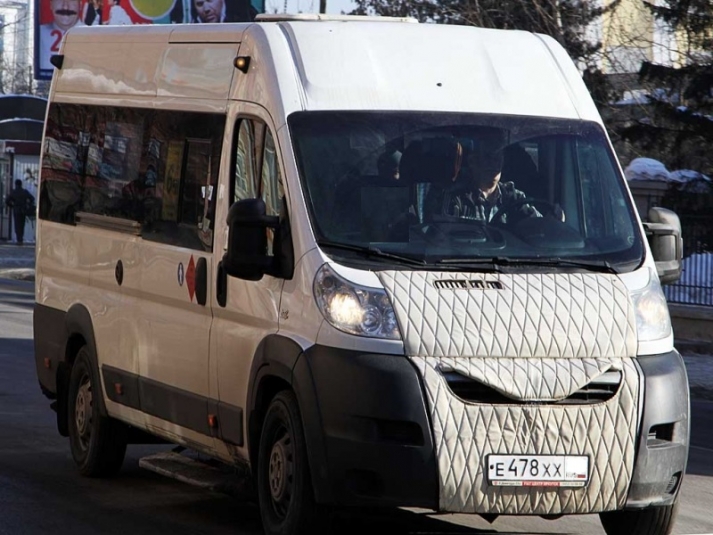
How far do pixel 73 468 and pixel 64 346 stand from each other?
2.50 feet

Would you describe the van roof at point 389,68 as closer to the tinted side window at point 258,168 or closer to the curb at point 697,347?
the tinted side window at point 258,168

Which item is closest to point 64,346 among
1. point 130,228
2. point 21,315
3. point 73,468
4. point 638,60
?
point 73,468

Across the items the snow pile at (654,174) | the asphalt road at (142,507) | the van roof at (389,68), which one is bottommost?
the snow pile at (654,174)

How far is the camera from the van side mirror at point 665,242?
7.48 meters

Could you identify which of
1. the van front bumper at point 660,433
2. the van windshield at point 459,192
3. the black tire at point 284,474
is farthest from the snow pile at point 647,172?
the black tire at point 284,474

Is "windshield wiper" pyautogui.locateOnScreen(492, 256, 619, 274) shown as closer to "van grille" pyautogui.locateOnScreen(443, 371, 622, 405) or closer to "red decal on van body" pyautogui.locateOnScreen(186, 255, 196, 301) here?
"van grille" pyautogui.locateOnScreen(443, 371, 622, 405)

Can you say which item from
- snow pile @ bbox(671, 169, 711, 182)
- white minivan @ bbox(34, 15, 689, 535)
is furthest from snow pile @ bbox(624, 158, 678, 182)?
white minivan @ bbox(34, 15, 689, 535)

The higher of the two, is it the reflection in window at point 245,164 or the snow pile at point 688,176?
the reflection in window at point 245,164

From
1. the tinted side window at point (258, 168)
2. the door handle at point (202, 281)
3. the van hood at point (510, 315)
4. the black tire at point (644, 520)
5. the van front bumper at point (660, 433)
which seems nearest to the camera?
the van hood at point (510, 315)

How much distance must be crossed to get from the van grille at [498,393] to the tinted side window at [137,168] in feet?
5.90

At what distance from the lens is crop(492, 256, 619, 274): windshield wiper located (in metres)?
6.84

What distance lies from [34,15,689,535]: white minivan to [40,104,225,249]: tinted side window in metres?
0.03

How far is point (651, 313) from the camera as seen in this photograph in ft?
22.4

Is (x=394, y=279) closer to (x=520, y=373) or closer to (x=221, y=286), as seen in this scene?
(x=520, y=373)
